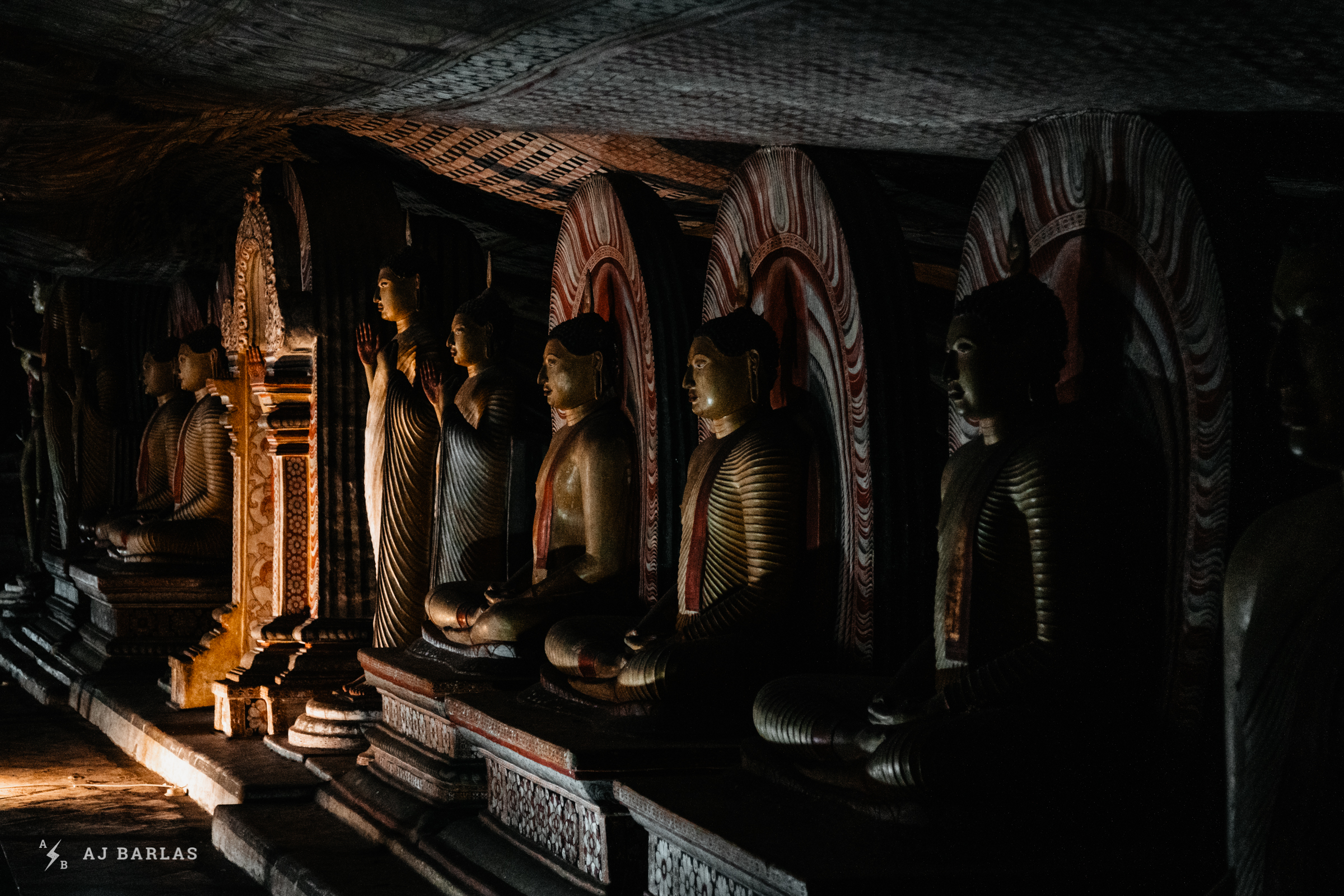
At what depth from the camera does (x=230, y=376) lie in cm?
700

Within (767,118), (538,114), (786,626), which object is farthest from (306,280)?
(786,626)

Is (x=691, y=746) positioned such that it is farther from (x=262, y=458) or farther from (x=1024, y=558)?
(x=262, y=458)

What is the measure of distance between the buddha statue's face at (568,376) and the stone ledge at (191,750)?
185cm

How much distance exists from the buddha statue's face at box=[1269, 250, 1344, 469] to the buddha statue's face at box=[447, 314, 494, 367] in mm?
3568

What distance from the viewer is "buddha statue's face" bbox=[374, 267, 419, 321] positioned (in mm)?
5699

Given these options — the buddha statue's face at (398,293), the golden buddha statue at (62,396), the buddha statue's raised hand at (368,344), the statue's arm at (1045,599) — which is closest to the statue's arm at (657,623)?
the statue's arm at (1045,599)

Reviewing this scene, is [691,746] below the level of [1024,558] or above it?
below

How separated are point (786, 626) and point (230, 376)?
417 centimetres

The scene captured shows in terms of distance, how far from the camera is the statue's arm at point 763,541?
364 cm

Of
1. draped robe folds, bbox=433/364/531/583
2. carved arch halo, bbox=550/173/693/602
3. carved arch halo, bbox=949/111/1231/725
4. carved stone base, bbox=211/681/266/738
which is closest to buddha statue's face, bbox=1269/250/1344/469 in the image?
carved arch halo, bbox=949/111/1231/725

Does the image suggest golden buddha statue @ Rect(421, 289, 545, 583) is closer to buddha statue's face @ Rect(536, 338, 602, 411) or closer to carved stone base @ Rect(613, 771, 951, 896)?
buddha statue's face @ Rect(536, 338, 602, 411)

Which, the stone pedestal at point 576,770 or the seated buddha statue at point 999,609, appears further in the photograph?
the stone pedestal at point 576,770

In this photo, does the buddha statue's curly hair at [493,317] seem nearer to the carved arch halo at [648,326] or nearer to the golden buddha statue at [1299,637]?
the carved arch halo at [648,326]

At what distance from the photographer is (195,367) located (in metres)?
Result: 8.41
